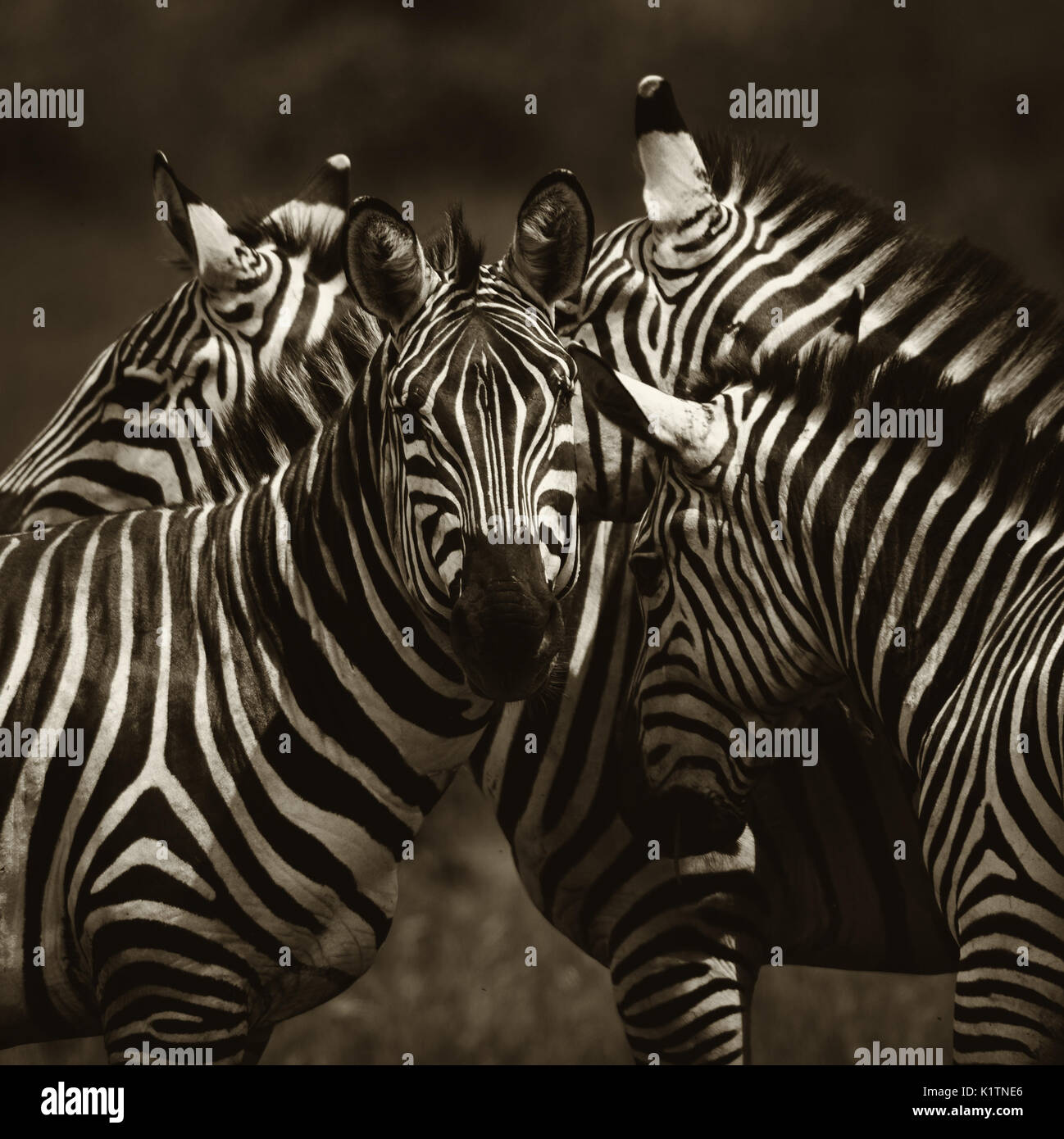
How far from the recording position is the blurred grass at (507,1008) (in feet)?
25.0

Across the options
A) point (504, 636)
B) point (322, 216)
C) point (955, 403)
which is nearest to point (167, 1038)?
point (504, 636)

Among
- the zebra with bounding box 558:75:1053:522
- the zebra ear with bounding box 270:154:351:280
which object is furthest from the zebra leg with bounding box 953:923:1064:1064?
the zebra ear with bounding box 270:154:351:280

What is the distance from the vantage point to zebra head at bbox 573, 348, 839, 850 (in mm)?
4391

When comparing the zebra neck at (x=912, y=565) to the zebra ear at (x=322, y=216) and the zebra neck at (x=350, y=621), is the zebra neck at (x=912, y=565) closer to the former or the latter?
the zebra neck at (x=350, y=621)

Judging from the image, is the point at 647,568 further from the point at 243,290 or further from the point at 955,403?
the point at 243,290

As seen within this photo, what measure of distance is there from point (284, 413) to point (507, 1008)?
509cm

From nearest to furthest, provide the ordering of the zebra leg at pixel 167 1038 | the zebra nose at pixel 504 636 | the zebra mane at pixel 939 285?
the zebra nose at pixel 504 636, the zebra leg at pixel 167 1038, the zebra mane at pixel 939 285

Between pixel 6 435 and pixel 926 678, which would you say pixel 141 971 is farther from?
pixel 6 435

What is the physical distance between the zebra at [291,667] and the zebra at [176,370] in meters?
1.03

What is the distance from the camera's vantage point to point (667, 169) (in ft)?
17.6

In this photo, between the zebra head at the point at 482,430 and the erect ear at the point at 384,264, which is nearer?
the zebra head at the point at 482,430

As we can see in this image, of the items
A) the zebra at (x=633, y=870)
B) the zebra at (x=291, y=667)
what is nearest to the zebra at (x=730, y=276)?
the zebra at (x=633, y=870)

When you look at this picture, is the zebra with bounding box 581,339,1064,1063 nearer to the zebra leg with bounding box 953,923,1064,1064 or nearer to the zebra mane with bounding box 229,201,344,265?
the zebra leg with bounding box 953,923,1064,1064

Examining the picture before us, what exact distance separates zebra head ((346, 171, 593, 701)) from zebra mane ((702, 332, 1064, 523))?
77 cm
